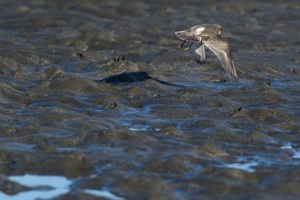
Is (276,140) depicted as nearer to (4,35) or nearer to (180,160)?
(180,160)

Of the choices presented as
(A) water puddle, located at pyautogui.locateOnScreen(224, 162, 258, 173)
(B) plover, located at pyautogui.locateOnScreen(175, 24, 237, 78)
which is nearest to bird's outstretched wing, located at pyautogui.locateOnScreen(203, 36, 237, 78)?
(B) plover, located at pyautogui.locateOnScreen(175, 24, 237, 78)

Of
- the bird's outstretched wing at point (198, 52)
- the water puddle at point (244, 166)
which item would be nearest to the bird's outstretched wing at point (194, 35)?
the bird's outstretched wing at point (198, 52)

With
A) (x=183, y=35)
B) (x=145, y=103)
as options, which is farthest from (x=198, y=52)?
(x=145, y=103)

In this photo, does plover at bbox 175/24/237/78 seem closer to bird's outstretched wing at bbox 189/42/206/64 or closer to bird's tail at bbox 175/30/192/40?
bird's tail at bbox 175/30/192/40

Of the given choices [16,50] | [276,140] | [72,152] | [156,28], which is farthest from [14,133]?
[156,28]

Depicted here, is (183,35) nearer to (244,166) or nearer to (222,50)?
(222,50)

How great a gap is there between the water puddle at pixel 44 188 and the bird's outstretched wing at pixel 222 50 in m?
4.60

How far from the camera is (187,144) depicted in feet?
30.6

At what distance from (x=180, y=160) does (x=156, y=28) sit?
819 cm

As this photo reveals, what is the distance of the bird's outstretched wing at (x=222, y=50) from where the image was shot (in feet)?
40.3

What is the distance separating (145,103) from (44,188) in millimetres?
3491

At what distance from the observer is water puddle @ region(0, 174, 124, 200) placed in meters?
7.79

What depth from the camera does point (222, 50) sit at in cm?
1230

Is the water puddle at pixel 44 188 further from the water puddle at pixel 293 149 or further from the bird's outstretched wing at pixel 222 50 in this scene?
the bird's outstretched wing at pixel 222 50
